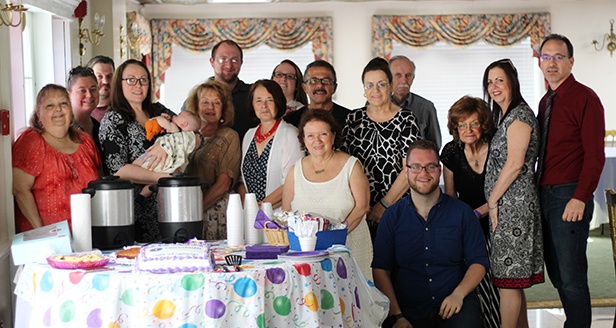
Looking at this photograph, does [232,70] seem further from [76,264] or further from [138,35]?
[138,35]

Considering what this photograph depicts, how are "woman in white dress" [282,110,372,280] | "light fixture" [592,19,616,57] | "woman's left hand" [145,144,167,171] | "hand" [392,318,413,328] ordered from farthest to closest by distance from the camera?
"light fixture" [592,19,616,57]
"woman in white dress" [282,110,372,280]
"woman's left hand" [145,144,167,171]
"hand" [392,318,413,328]

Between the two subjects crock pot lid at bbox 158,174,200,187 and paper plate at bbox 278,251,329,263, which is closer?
paper plate at bbox 278,251,329,263

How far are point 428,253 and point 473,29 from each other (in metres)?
7.11

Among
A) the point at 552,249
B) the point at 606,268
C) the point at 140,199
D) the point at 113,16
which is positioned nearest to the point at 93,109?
the point at 140,199

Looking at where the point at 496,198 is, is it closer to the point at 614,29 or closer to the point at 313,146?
the point at 313,146

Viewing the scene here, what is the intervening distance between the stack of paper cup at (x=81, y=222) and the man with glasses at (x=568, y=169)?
2.09m

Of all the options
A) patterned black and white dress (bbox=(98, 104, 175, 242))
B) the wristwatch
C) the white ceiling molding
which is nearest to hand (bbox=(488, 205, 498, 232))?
the wristwatch

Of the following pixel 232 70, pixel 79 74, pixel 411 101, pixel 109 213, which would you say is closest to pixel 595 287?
pixel 411 101

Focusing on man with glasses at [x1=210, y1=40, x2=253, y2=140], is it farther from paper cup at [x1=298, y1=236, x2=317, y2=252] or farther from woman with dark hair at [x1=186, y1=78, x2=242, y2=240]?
paper cup at [x1=298, y1=236, x2=317, y2=252]

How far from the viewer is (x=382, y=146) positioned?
13.5 ft

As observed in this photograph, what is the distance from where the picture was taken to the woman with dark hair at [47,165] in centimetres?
351

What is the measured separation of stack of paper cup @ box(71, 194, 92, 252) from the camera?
3150mm

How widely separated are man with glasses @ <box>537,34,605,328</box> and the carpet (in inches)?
59.9

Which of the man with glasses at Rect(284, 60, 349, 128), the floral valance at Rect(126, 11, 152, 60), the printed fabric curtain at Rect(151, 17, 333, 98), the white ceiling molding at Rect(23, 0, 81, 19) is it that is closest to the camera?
the man with glasses at Rect(284, 60, 349, 128)
